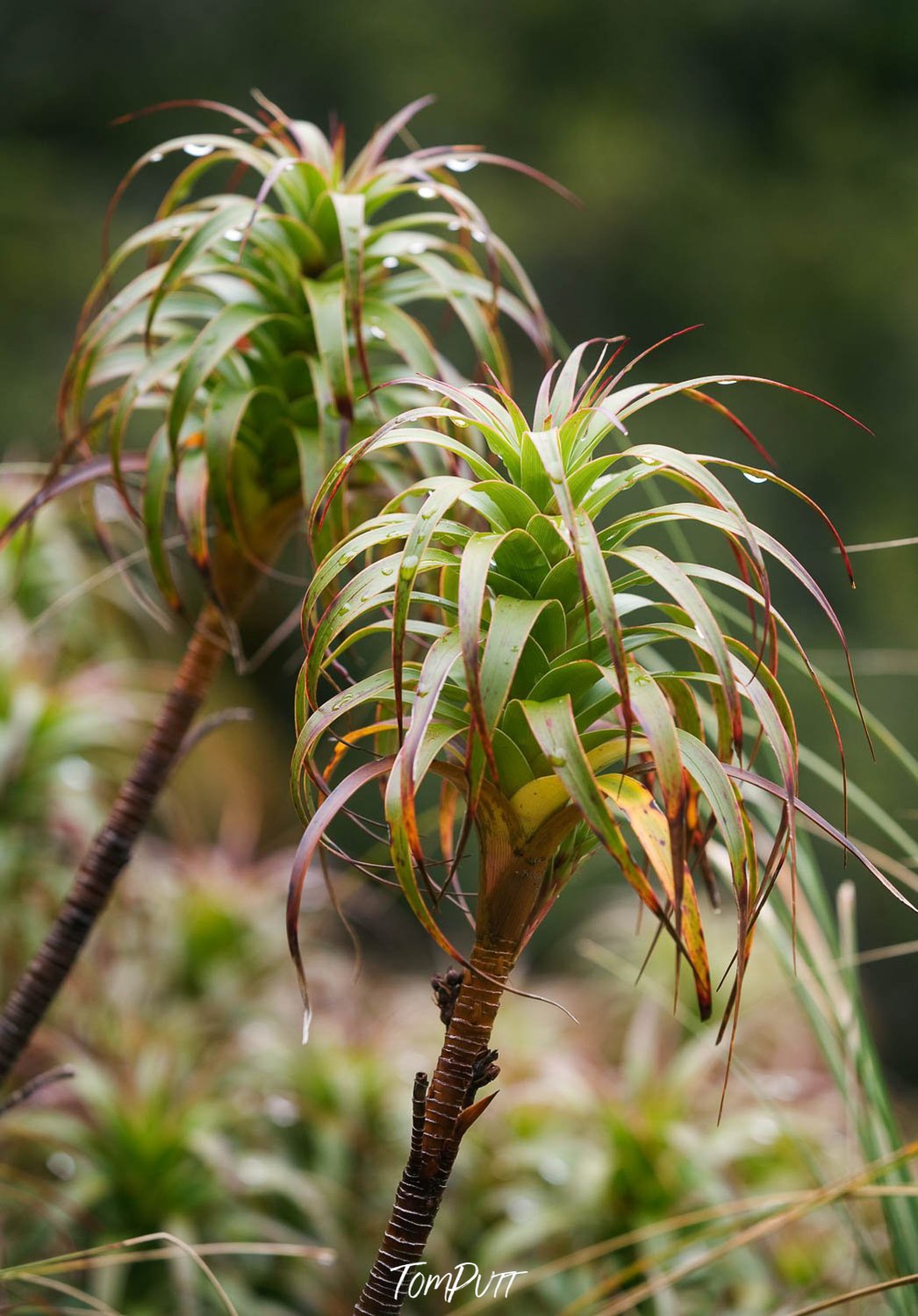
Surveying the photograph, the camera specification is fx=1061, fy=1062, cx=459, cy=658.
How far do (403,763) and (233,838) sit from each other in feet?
6.49

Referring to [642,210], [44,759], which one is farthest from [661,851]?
[642,210]

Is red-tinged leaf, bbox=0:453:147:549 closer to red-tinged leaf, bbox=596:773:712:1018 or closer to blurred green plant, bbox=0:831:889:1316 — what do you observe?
red-tinged leaf, bbox=596:773:712:1018

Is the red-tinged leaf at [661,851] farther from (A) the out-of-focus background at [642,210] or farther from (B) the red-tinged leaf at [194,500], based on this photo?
(A) the out-of-focus background at [642,210]

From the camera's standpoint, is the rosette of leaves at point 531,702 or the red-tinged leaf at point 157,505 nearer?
the rosette of leaves at point 531,702

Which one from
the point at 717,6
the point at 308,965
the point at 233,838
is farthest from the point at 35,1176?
the point at 717,6

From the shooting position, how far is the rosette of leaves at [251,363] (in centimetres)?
75

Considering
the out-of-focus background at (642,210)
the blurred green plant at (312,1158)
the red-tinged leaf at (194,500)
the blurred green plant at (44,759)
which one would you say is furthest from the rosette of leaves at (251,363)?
the out-of-focus background at (642,210)

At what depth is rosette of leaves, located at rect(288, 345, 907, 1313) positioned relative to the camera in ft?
1.42

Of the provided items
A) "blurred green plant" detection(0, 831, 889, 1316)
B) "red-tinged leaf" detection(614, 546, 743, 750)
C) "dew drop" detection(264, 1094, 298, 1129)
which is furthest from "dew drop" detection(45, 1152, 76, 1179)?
"red-tinged leaf" detection(614, 546, 743, 750)

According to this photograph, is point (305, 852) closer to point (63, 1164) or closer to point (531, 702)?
point (531, 702)

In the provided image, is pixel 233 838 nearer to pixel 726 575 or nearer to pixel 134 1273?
pixel 134 1273

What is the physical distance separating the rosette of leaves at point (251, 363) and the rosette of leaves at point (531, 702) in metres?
0.25

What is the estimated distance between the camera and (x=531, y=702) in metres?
0.46

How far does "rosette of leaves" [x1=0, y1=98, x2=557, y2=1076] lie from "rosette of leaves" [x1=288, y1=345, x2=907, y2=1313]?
0.82 ft
